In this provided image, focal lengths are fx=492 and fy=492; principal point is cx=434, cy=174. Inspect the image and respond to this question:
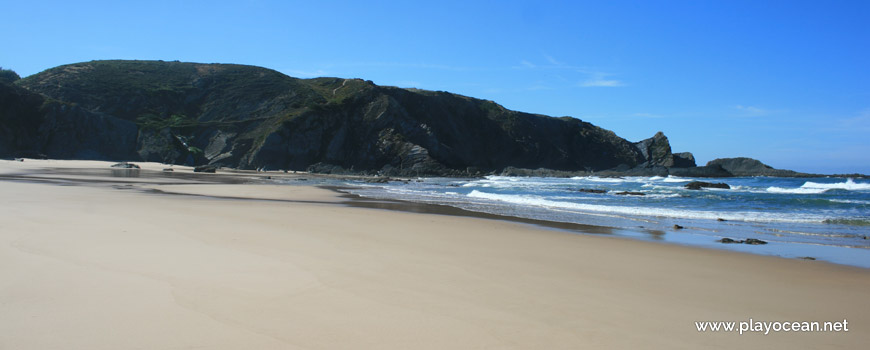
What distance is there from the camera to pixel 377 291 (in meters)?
4.04

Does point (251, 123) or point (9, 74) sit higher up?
point (9, 74)

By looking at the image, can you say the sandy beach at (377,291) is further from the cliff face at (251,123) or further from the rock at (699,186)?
the cliff face at (251,123)

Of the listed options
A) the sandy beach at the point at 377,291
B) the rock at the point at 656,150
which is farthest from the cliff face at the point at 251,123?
the sandy beach at the point at 377,291

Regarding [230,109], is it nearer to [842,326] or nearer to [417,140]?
[417,140]

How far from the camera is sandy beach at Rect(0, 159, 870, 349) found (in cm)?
295

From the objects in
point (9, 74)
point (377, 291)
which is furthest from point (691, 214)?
point (9, 74)

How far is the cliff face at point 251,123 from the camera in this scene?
49.9m

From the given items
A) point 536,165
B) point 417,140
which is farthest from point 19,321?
point 536,165

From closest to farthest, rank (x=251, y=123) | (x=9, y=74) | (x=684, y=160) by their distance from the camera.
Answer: (x=251, y=123), (x=9, y=74), (x=684, y=160)

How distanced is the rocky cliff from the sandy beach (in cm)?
4681

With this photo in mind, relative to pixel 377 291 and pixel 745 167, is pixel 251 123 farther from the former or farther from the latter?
pixel 745 167

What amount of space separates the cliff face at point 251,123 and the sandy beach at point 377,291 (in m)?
46.7

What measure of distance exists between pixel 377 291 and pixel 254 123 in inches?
2327

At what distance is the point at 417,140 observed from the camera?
61938 millimetres
